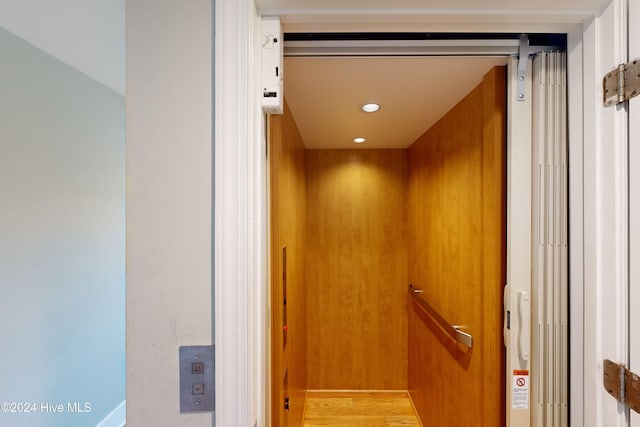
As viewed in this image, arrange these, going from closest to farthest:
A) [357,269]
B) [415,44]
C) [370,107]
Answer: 1. [415,44]
2. [370,107]
3. [357,269]

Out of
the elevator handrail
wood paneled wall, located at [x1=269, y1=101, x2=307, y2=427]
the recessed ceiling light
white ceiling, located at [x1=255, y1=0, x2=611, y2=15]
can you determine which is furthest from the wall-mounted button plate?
the recessed ceiling light

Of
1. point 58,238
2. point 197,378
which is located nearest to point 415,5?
point 197,378

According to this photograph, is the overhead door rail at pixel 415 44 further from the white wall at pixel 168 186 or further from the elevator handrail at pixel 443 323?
the elevator handrail at pixel 443 323

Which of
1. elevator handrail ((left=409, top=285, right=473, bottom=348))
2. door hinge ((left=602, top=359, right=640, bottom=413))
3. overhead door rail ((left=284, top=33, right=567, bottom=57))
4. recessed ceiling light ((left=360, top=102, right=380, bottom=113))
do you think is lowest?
elevator handrail ((left=409, top=285, right=473, bottom=348))

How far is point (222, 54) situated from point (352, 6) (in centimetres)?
38

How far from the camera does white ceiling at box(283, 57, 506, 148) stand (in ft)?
3.58

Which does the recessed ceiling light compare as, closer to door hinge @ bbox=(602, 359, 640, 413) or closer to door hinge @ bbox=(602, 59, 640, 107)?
door hinge @ bbox=(602, 59, 640, 107)

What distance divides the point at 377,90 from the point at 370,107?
0.77 ft

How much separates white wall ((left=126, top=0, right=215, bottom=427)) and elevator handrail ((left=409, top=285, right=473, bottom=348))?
4.11ft

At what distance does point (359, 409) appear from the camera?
2355 mm

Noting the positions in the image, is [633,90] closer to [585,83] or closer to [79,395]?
[585,83]

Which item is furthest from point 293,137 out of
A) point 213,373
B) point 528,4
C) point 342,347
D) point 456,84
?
point 342,347

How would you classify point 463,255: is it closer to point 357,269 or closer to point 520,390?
point 520,390

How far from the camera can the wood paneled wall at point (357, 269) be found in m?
2.60
